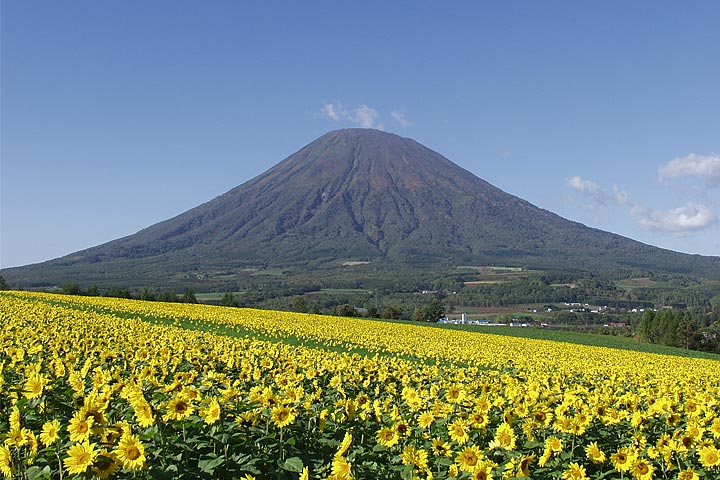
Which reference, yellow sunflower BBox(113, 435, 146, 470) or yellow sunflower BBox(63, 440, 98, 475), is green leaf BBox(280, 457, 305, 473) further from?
yellow sunflower BBox(63, 440, 98, 475)

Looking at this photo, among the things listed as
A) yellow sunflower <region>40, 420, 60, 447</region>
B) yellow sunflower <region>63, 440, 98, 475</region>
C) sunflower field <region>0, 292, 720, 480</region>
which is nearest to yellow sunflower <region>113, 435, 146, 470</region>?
sunflower field <region>0, 292, 720, 480</region>

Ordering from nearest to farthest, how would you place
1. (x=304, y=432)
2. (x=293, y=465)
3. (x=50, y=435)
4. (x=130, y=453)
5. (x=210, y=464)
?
(x=130, y=453)
(x=50, y=435)
(x=210, y=464)
(x=293, y=465)
(x=304, y=432)

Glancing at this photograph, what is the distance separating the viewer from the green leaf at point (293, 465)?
454 cm

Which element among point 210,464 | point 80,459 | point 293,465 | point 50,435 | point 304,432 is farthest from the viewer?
point 304,432

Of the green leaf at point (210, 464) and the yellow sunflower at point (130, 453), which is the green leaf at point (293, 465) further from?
the yellow sunflower at point (130, 453)

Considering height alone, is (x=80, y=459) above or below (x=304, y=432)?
above

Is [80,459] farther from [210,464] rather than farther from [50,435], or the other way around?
[210,464]

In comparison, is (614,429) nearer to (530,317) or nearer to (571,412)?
(571,412)

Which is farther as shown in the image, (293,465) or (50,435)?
(293,465)

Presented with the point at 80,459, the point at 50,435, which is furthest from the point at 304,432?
the point at 80,459

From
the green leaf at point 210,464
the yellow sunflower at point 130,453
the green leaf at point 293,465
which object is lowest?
the green leaf at point 293,465

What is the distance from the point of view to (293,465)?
458 cm

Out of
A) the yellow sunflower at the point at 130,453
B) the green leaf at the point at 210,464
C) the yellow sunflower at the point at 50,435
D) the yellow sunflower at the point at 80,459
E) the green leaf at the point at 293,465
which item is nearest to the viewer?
the yellow sunflower at the point at 80,459

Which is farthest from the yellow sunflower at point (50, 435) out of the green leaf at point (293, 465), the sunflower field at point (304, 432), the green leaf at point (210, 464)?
the green leaf at point (293, 465)
